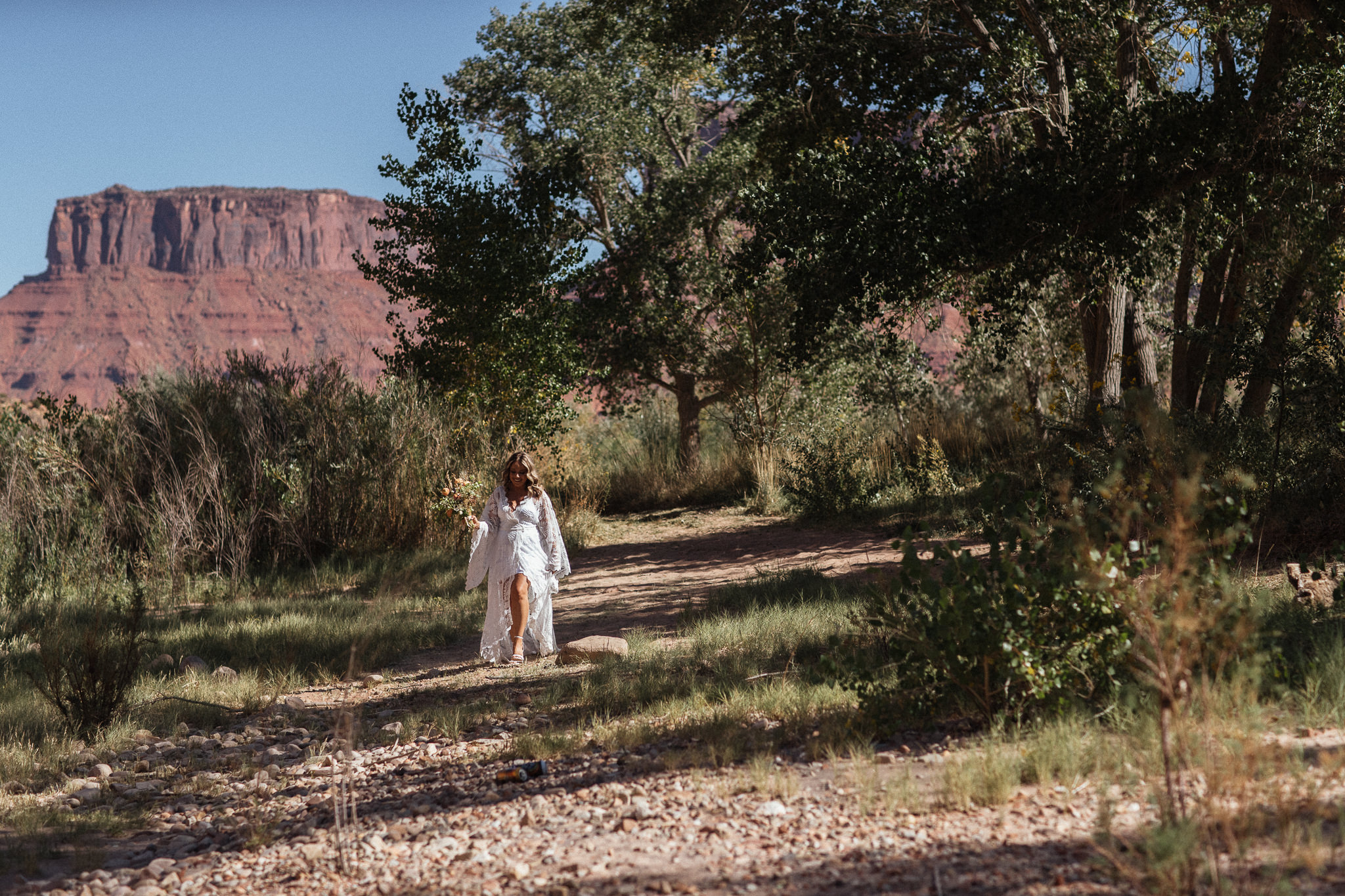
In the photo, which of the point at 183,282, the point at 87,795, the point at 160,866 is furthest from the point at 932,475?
the point at 183,282

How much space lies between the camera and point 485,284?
A: 39.5 feet

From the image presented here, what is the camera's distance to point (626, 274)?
15.6 m

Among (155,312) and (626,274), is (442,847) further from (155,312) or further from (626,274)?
(155,312)

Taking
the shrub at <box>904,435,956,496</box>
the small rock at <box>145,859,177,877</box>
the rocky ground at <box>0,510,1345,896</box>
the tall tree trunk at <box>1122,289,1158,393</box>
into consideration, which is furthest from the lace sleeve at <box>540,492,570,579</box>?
the shrub at <box>904,435,956,496</box>

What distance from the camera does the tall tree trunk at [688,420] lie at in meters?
16.5

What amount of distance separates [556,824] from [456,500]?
7.92 metres

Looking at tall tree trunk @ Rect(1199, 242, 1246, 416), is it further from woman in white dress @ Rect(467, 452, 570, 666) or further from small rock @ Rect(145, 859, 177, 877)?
small rock @ Rect(145, 859, 177, 877)

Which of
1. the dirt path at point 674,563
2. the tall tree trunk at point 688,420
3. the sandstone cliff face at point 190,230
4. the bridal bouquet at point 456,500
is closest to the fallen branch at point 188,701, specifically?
the dirt path at point 674,563

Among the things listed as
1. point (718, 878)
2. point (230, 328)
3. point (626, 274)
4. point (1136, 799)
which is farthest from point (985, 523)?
point (230, 328)

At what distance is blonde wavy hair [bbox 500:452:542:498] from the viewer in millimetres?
6891

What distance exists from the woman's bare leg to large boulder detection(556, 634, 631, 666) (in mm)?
352

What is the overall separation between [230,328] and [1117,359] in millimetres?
79471

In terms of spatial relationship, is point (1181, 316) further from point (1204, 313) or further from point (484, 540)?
point (484, 540)

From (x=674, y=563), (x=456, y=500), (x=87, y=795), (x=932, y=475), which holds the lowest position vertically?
(x=87, y=795)
